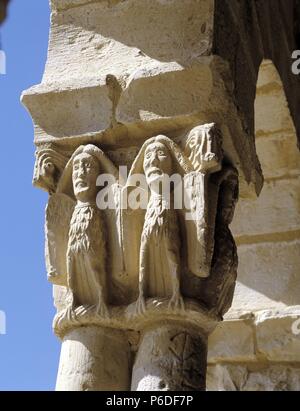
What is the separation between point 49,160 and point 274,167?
183 centimetres

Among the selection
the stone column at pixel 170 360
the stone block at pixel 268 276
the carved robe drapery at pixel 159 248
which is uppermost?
the stone block at pixel 268 276

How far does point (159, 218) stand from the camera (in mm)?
2449

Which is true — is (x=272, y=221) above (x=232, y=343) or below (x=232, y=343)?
above

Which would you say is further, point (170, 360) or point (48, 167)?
point (48, 167)

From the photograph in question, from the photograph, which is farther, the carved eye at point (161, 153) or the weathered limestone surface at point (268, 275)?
the weathered limestone surface at point (268, 275)

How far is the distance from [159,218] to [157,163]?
0.67 ft

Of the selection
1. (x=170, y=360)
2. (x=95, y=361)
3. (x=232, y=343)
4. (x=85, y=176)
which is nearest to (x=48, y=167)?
(x=85, y=176)

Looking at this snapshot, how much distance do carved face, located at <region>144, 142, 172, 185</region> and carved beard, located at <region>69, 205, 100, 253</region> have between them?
221mm

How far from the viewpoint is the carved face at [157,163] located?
2529mm

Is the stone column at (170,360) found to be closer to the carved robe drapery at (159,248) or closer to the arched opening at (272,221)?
the carved robe drapery at (159,248)

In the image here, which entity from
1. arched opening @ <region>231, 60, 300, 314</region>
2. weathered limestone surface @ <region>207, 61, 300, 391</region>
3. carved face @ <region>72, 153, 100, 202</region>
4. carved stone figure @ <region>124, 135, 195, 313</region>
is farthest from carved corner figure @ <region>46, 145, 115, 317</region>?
arched opening @ <region>231, 60, 300, 314</region>

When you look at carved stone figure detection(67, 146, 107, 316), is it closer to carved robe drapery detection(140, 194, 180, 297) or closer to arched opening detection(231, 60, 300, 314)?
carved robe drapery detection(140, 194, 180, 297)

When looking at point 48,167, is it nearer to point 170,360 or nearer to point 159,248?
point 159,248

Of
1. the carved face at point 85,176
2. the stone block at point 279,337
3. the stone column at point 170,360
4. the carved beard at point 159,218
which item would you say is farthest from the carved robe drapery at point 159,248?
the stone block at point 279,337
